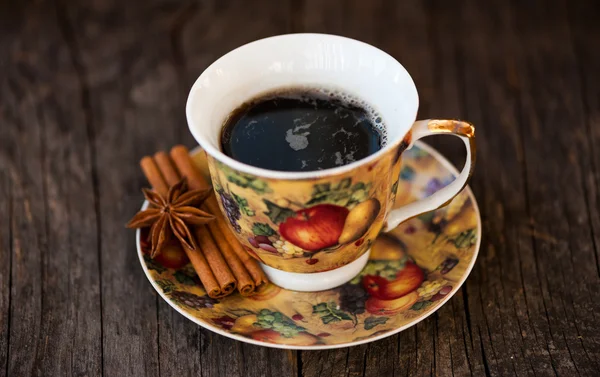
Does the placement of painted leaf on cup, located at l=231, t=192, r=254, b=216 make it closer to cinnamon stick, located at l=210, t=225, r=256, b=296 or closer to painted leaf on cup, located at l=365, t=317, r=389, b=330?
cinnamon stick, located at l=210, t=225, r=256, b=296

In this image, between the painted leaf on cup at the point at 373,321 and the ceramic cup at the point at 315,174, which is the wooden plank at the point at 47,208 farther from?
the painted leaf on cup at the point at 373,321

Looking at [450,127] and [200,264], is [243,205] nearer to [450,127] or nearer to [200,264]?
[200,264]

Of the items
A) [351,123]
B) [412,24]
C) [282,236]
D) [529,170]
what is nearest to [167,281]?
[282,236]

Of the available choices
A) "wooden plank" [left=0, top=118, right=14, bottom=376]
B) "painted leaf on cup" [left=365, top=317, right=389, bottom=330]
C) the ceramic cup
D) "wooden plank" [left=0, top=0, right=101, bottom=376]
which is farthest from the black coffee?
"wooden plank" [left=0, top=118, right=14, bottom=376]

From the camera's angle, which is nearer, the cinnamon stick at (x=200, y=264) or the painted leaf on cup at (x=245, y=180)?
the painted leaf on cup at (x=245, y=180)

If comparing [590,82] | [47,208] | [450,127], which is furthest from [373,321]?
[590,82]


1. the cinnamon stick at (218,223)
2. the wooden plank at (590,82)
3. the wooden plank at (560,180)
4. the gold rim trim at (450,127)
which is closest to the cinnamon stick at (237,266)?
the cinnamon stick at (218,223)
